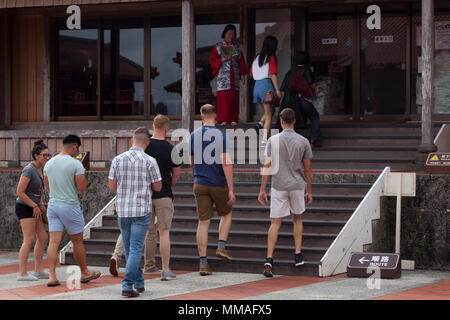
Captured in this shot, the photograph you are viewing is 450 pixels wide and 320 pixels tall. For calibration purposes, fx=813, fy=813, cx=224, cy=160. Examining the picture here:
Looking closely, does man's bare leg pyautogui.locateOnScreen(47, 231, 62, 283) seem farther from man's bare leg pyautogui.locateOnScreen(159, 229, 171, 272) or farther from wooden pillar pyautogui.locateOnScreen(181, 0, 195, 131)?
wooden pillar pyautogui.locateOnScreen(181, 0, 195, 131)

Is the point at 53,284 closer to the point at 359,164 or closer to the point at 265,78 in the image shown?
the point at 359,164

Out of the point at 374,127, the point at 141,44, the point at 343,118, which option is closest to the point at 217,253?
the point at 374,127

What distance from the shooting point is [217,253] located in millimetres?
10117

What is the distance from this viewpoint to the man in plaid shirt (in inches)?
329

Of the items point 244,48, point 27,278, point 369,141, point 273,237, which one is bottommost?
point 27,278

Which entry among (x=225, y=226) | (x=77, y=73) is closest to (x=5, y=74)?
(x=77, y=73)

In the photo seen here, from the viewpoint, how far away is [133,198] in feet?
27.4

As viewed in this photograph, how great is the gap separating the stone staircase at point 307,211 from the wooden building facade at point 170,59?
204 cm

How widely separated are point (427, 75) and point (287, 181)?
3.97m

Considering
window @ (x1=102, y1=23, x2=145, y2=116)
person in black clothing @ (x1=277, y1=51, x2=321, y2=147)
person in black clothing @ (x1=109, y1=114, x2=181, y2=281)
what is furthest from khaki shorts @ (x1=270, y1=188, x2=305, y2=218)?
window @ (x1=102, y1=23, x2=145, y2=116)

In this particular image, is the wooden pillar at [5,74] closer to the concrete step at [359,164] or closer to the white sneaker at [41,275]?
the concrete step at [359,164]

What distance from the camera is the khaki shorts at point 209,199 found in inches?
391
